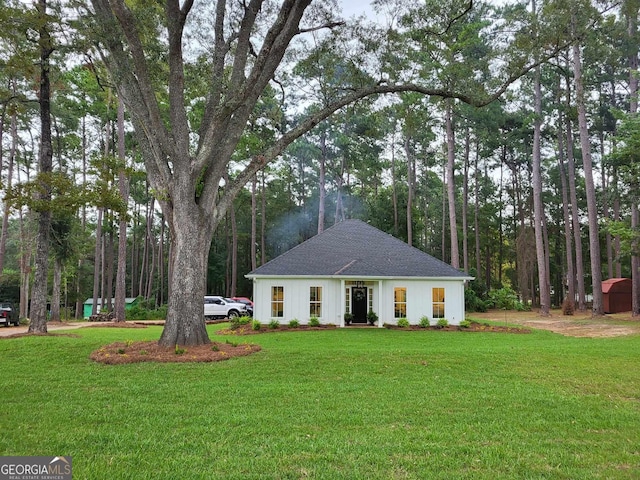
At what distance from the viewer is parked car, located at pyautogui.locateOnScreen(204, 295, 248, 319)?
25.2 m

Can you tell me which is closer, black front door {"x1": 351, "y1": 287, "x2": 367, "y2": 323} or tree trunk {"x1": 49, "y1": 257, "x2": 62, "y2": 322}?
black front door {"x1": 351, "y1": 287, "x2": 367, "y2": 323}

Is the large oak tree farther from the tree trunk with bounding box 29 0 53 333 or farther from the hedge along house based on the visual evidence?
the hedge along house

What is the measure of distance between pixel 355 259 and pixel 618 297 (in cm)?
1954

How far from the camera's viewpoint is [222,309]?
82.8ft

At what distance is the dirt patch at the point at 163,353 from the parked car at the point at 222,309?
1474 centimetres

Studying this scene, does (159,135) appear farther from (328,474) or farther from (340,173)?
(340,173)

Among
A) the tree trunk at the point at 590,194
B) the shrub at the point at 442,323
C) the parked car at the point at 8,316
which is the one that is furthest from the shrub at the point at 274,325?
the tree trunk at the point at 590,194

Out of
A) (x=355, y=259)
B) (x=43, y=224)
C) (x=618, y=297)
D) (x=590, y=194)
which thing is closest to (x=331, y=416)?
(x=43, y=224)

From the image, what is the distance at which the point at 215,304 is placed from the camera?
25297 millimetres

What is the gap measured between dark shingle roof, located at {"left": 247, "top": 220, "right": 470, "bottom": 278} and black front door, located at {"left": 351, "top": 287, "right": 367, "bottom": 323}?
3.32 feet

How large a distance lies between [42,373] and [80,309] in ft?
108

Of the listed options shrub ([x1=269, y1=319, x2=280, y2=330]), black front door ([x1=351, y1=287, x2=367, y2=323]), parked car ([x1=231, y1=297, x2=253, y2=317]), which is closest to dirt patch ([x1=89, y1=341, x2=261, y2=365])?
shrub ([x1=269, y1=319, x2=280, y2=330])

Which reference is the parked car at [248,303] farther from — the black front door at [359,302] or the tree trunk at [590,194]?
the tree trunk at [590,194]

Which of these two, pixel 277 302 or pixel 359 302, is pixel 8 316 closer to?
pixel 277 302
